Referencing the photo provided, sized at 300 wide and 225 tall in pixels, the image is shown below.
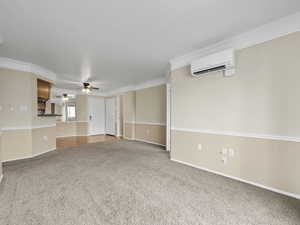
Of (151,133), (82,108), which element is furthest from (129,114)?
(82,108)

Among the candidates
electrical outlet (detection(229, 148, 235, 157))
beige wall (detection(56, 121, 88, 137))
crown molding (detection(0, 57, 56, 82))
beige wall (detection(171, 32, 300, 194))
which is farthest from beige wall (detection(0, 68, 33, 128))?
electrical outlet (detection(229, 148, 235, 157))

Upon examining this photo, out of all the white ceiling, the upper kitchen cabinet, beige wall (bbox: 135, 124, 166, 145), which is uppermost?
the white ceiling

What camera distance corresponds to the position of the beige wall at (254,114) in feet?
6.35

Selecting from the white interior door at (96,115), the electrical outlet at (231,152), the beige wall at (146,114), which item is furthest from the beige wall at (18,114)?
the electrical outlet at (231,152)

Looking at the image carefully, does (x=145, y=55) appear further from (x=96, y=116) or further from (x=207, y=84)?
(x=96, y=116)

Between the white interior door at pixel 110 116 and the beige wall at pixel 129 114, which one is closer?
the beige wall at pixel 129 114

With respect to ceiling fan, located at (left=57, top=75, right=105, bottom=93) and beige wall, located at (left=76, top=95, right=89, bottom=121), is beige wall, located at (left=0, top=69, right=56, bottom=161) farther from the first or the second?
beige wall, located at (left=76, top=95, right=89, bottom=121)

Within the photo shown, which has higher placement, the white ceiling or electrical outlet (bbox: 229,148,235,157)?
the white ceiling

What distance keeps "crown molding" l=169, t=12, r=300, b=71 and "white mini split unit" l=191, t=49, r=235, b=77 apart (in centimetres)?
24

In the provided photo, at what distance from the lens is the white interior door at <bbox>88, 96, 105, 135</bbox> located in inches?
296

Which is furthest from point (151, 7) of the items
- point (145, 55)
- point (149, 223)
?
point (149, 223)

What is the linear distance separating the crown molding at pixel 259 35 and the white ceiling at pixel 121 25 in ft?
0.37

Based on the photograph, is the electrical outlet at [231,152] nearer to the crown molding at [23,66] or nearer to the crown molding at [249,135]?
the crown molding at [249,135]

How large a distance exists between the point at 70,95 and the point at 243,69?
7312mm
